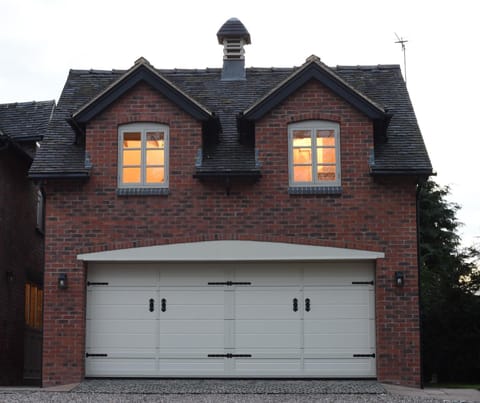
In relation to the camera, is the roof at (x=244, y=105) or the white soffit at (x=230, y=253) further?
the roof at (x=244, y=105)

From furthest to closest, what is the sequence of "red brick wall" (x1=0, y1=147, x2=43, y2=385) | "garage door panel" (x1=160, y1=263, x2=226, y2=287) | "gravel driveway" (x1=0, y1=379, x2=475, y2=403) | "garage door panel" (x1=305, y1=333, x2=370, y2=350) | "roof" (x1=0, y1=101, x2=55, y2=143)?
"roof" (x1=0, y1=101, x2=55, y2=143) < "red brick wall" (x1=0, y1=147, x2=43, y2=385) < "garage door panel" (x1=160, y1=263, x2=226, y2=287) < "garage door panel" (x1=305, y1=333, x2=370, y2=350) < "gravel driveway" (x1=0, y1=379, x2=475, y2=403)

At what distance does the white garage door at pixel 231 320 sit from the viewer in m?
17.3

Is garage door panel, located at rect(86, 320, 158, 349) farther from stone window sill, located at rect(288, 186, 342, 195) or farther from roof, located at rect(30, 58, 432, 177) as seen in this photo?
stone window sill, located at rect(288, 186, 342, 195)

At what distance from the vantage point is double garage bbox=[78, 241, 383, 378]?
56.6ft

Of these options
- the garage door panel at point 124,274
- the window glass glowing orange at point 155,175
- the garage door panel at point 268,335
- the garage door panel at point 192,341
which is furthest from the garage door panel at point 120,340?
the window glass glowing orange at point 155,175

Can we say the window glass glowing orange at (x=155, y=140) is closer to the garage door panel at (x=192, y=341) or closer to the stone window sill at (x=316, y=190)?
the stone window sill at (x=316, y=190)

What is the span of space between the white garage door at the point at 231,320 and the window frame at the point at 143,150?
162cm

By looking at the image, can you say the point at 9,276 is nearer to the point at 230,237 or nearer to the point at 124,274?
the point at 124,274

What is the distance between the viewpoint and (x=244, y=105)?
1923 cm

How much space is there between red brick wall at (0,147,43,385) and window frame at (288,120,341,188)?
7.05 meters

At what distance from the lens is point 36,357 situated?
76.7ft

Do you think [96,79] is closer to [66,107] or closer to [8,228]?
[66,107]

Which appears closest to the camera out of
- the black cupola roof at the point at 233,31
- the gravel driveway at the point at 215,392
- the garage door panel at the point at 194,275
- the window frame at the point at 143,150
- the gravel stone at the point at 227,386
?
the gravel driveway at the point at 215,392

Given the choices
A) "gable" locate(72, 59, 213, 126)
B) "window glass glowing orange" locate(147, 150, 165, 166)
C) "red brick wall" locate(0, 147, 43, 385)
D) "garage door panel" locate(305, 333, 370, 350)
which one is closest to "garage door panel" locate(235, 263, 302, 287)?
"garage door panel" locate(305, 333, 370, 350)
